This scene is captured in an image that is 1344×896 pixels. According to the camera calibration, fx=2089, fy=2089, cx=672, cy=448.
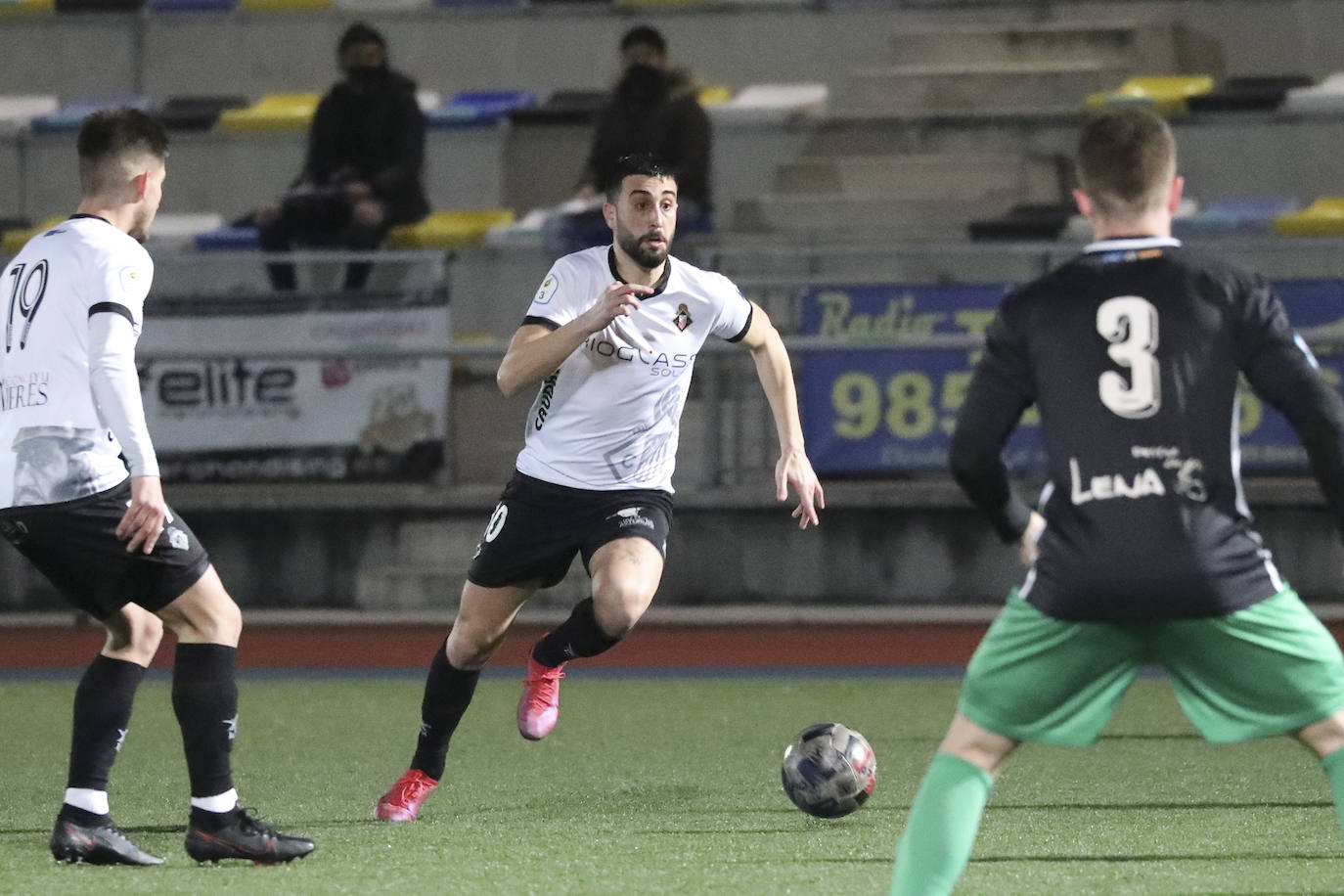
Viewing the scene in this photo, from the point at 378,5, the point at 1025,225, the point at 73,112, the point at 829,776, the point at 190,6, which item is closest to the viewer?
the point at 829,776

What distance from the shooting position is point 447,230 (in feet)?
50.2

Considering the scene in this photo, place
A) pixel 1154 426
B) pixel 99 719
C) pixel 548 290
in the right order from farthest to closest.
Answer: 1. pixel 548 290
2. pixel 99 719
3. pixel 1154 426

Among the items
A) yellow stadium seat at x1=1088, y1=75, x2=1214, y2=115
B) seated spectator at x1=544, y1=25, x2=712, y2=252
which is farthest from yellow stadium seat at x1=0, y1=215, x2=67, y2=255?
yellow stadium seat at x1=1088, y1=75, x2=1214, y2=115

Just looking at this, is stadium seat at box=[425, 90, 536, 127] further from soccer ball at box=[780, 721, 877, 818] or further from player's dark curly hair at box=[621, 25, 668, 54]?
soccer ball at box=[780, 721, 877, 818]

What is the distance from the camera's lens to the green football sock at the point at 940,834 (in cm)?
409

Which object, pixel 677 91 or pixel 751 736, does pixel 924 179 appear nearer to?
pixel 677 91

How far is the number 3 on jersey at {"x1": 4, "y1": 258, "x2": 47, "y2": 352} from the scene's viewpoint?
5449 mm

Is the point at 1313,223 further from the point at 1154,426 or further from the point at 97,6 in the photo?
the point at 1154,426

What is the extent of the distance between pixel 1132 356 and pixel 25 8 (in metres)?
15.9

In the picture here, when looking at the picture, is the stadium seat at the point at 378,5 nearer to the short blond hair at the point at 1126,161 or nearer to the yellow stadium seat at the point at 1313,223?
the yellow stadium seat at the point at 1313,223

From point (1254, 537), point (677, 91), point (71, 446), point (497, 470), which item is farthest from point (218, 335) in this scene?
point (1254, 537)

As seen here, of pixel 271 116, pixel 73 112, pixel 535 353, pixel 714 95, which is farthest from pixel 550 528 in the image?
pixel 73 112

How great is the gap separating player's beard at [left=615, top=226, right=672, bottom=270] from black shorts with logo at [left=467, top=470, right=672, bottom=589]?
0.74 m

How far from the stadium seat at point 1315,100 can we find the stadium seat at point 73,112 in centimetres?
901
